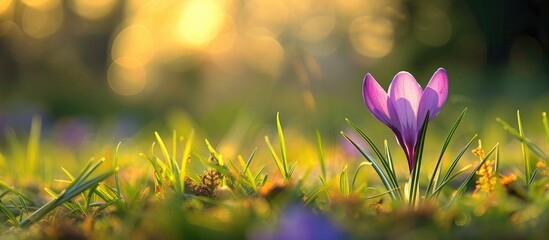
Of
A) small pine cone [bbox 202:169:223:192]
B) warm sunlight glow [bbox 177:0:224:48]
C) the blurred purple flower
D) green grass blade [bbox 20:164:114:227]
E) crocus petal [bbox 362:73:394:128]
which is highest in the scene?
warm sunlight glow [bbox 177:0:224:48]

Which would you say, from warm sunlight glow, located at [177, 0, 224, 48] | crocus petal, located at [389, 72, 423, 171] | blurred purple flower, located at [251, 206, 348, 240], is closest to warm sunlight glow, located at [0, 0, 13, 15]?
A: warm sunlight glow, located at [177, 0, 224, 48]

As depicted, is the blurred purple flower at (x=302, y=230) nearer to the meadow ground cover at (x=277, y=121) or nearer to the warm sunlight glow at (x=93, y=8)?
the meadow ground cover at (x=277, y=121)

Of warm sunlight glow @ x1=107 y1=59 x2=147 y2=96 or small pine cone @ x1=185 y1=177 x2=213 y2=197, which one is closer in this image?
small pine cone @ x1=185 y1=177 x2=213 y2=197

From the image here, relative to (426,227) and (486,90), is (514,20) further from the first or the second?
(426,227)

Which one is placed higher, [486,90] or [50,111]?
[486,90]

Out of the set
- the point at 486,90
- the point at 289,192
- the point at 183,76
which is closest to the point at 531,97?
the point at 486,90

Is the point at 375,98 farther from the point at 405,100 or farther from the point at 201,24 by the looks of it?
the point at 201,24

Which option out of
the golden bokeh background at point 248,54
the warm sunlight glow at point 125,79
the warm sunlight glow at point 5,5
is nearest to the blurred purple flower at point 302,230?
the golden bokeh background at point 248,54

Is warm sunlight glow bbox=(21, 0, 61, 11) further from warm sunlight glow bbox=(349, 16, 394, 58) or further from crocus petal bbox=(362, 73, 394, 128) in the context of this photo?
crocus petal bbox=(362, 73, 394, 128)
